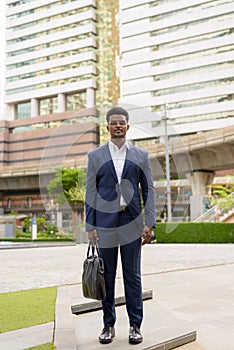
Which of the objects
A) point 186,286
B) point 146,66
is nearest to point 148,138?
point 146,66

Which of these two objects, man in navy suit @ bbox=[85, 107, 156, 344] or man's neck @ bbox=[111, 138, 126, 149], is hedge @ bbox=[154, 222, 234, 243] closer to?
man in navy suit @ bbox=[85, 107, 156, 344]

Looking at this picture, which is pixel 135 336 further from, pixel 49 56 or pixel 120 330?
pixel 49 56

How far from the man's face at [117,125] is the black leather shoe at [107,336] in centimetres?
169

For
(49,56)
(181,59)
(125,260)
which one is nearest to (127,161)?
(125,260)

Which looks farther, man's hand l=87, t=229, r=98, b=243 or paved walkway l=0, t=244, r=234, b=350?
paved walkway l=0, t=244, r=234, b=350

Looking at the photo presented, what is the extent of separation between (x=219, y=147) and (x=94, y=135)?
2030 inches

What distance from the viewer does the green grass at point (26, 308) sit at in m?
5.10

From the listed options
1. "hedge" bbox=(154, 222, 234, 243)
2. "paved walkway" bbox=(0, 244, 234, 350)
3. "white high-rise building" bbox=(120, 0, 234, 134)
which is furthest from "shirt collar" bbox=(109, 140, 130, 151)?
"white high-rise building" bbox=(120, 0, 234, 134)

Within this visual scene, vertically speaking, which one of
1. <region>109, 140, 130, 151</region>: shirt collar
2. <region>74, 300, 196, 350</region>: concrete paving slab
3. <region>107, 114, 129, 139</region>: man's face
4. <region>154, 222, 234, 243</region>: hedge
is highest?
<region>107, 114, 129, 139</region>: man's face

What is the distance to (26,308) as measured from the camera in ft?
19.8

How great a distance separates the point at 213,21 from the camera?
72.8 meters

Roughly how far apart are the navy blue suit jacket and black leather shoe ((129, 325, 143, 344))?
885 millimetres

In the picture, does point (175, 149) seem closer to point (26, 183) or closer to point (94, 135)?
point (26, 183)

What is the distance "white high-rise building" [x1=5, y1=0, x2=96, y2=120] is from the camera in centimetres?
9069
